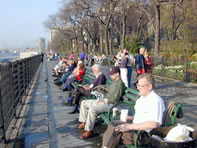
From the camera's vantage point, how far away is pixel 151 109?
3.11 metres

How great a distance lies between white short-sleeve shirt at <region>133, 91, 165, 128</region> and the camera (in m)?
3.07

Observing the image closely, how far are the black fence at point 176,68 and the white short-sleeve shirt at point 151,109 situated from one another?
8.23m

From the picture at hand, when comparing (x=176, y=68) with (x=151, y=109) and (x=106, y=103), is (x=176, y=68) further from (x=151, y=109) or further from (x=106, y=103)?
(x=151, y=109)

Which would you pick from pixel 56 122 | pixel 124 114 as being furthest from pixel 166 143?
pixel 56 122

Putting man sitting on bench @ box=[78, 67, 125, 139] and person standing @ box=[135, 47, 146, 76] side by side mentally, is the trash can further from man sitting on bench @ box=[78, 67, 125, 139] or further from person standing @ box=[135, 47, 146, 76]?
person standing @ box=[135, 47, 146, 76]

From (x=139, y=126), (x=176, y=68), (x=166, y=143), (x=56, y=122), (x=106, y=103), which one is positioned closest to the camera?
(x=166, y=143)

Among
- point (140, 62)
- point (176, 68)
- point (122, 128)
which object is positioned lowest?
point (122, 128)

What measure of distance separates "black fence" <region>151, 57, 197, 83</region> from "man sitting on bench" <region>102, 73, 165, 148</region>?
8.22 m

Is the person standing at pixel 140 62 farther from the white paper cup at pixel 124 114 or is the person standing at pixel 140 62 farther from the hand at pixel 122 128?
the hand at pixel 122 128

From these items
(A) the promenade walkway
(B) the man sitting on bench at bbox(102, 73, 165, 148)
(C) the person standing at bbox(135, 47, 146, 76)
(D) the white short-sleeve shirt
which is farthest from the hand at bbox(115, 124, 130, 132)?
(C) the person standing at bbox(135, 47, 146, 76)

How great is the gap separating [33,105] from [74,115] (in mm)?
1787

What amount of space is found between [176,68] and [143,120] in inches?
370

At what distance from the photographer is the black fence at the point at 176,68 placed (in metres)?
10.8

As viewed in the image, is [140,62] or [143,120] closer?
[143,120]
